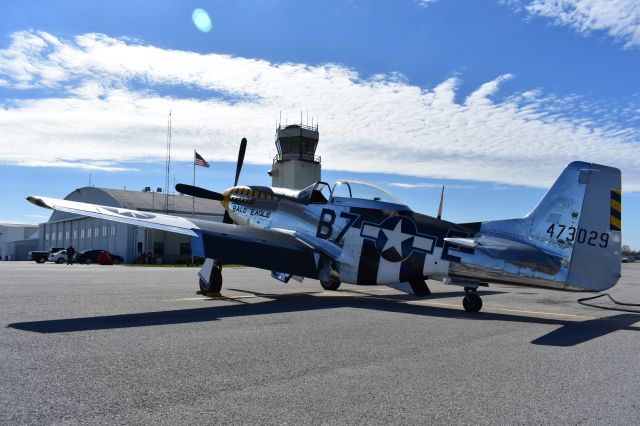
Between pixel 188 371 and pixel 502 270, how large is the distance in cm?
685

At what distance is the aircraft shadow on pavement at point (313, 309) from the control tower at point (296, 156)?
41.8 m

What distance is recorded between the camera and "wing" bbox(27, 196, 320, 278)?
11.5 m

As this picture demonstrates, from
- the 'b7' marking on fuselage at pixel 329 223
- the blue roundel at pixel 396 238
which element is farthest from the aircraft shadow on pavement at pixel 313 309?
the 'b7' marking on fuselage at pixel 329 223

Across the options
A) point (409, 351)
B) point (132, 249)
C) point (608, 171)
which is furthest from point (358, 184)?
point (132, 249)

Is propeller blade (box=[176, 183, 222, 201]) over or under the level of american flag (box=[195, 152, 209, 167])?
under

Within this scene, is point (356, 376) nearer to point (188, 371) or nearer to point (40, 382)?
point (188, 371)

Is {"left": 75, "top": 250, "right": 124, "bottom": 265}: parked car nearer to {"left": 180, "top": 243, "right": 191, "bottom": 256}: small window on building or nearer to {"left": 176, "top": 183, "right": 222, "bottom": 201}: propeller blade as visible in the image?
{"left": 180, "top": 243, "right": 191, "bottom": 256}: small window on building

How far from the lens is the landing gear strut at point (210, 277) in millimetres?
12961

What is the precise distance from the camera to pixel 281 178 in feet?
188

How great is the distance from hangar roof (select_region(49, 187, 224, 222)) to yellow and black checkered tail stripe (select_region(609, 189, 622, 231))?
53.9 meters

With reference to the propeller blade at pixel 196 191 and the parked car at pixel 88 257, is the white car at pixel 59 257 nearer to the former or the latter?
the parked car at pixel 88 257

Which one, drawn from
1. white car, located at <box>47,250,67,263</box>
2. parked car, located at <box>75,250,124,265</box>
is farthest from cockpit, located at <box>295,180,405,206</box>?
white car, located at <box>47,250,67,263</box>

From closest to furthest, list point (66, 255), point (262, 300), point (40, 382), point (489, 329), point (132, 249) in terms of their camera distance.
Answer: point (40, 382) < point (489, 329) < point (262, 300) < point (66, 255) < point (132, 249)

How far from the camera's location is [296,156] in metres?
56.3
